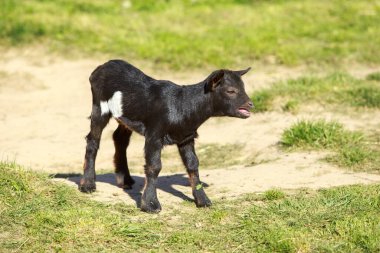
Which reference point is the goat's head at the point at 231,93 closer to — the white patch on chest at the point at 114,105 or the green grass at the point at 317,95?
the white patch on chest at the point at 114,105

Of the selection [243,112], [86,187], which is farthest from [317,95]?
[86,187]

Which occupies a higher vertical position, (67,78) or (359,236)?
(359,236)

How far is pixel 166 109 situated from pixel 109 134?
4.17m

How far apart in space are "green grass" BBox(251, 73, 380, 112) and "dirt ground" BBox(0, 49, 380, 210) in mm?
236

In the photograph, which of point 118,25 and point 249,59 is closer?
point 249,59

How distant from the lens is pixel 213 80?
7.33 meters

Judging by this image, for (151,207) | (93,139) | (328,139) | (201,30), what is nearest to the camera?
(151,207)

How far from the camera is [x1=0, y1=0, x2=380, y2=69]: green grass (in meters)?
14.9

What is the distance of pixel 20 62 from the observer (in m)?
14.7

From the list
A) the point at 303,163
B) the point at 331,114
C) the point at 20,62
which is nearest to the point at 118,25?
the point at 20,62

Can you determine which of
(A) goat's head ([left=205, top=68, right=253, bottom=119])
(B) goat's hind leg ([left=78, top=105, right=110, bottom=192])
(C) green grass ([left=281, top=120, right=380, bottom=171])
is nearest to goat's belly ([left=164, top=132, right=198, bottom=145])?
(A) goat's head ([left=205, top=68, right=253, bottom=119])

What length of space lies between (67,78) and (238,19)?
198 inches

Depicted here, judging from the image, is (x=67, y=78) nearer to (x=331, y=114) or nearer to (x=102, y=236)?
(x=331, y=114)

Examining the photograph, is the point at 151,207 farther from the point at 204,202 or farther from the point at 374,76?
the point at 374,76
